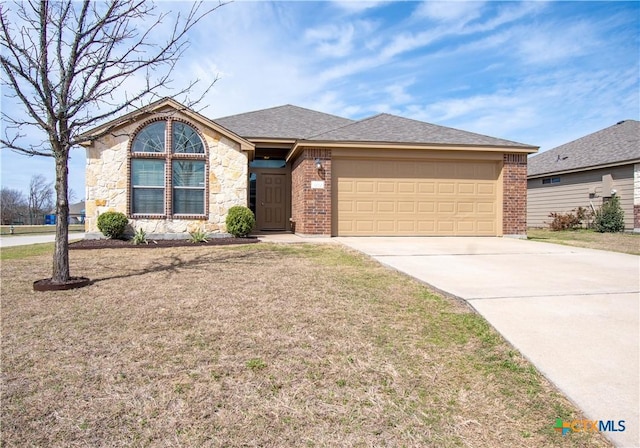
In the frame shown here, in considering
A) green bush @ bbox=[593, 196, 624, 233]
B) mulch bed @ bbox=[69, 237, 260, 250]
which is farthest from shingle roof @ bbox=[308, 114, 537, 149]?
green bush @ bbox=[593, 196, 624, 233]

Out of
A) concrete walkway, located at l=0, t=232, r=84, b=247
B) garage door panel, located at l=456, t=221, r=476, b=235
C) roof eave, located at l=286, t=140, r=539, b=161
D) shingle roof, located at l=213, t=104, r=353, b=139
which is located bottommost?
concrete walkway, located at l=0, t=232, r=84, b=247

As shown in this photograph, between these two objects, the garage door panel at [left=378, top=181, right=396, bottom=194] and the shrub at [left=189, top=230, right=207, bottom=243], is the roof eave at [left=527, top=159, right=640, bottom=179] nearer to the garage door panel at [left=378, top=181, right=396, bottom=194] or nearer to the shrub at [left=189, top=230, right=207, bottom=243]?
the garage door panel at [left=378, top=181, right=396, bottom=194]

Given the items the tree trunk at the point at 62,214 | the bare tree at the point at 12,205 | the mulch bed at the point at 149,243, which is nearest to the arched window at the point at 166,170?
the mulch bed at the point at 149,243

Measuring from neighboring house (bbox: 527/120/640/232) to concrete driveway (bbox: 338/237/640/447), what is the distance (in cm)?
1042

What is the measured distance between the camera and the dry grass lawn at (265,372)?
7.58 ft

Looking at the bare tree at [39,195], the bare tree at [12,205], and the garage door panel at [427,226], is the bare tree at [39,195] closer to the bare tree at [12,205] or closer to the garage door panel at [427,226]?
the bare tree at [12,205]

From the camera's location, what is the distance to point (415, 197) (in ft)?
39.5

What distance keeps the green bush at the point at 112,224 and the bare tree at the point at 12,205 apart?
39.7 metres

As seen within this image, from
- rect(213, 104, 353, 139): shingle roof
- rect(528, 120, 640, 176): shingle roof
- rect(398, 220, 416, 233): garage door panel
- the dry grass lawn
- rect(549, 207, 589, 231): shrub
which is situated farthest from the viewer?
rect(549, 207, 589, 231): shrub

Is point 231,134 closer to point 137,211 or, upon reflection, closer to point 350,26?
point 137,211

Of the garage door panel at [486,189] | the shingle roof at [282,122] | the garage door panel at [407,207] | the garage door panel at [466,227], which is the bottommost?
the garage door panel at [466,227]

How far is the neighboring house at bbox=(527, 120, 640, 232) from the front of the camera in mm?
15828

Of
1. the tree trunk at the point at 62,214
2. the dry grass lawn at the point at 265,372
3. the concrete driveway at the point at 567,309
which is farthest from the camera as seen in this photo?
the tree trunk at the point at 62,214

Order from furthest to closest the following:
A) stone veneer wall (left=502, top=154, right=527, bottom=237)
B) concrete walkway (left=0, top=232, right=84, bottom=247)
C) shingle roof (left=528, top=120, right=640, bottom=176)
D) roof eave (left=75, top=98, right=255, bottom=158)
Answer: shingle roof (left=528, top=120, right=640, bottom=176) < stone veneer wall (left=502, top=154, right=527, bottom=237) < concrete walkway (left=0, top=232, right=84, bottom=247) < roof eave (left=75, top=98, right=255, bottom=158)
